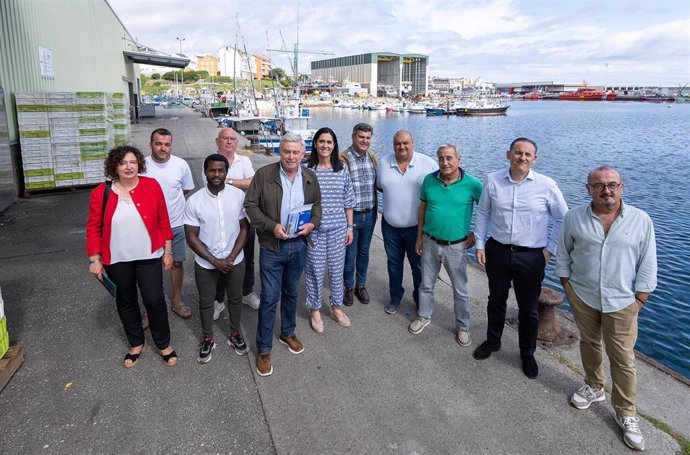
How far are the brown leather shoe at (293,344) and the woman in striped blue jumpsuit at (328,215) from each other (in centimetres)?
35

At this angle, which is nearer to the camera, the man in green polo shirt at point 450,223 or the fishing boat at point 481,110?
the man in green polo shirt at point 450,223

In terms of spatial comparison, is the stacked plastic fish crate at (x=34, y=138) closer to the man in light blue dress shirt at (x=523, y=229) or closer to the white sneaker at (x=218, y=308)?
the white sneaker at (x=218, y=308)

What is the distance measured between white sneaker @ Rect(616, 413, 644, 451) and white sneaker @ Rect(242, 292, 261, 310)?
3.33m

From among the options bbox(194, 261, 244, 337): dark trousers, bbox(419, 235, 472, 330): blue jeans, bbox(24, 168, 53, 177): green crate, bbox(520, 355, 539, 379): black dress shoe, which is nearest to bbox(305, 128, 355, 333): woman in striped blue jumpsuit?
bbox(194, 261, 244, 337): dark trousers

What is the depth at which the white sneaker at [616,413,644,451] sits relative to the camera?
2713 mm

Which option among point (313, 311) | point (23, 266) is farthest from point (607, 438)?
point (23, 266)

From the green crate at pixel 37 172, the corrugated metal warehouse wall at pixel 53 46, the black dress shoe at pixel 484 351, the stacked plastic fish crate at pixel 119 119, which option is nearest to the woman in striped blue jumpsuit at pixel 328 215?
the black dress shoe at pixel 484 351

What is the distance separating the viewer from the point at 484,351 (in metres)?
3.77

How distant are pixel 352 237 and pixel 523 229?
1629 mm

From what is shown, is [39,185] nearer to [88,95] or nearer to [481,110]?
[88,95]

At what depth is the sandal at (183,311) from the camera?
4402mm

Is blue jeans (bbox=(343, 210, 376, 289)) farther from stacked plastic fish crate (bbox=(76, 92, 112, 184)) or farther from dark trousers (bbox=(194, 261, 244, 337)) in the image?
stacked plastic fish crate (bbox=(76, 92, 112, 184))

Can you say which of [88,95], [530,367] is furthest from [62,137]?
[530,367]

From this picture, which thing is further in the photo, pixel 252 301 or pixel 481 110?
pixel 481 110
